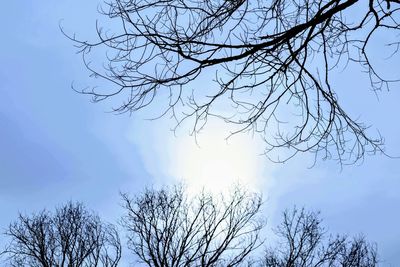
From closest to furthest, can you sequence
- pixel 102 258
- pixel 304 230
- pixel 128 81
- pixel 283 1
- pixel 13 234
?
pixel 128 81
pixel 283 1
pixel 102 258
pixel 13 234
pixel 304 230

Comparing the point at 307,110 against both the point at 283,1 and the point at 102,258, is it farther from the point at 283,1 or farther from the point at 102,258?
the point at 102,258

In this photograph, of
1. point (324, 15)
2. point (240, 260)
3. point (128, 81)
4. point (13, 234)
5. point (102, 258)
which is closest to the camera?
point (324, 15)

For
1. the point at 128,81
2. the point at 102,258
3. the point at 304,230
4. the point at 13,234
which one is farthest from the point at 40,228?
the point at 128,81

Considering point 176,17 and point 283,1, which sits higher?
point 283,1

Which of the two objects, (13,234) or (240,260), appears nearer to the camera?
(240,260)

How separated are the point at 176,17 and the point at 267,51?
2.80 ft

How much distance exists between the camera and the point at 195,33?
416 centimetres

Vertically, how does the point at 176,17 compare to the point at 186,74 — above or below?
above

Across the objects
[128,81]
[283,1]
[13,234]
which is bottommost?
[128,81]

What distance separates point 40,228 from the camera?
18.8m

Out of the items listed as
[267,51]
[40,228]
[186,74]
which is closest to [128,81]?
[186,74]

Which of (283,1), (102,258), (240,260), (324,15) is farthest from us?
(102,258)

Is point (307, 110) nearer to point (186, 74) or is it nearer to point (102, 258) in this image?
point (186, 74)

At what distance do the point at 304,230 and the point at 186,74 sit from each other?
59.0 ft
